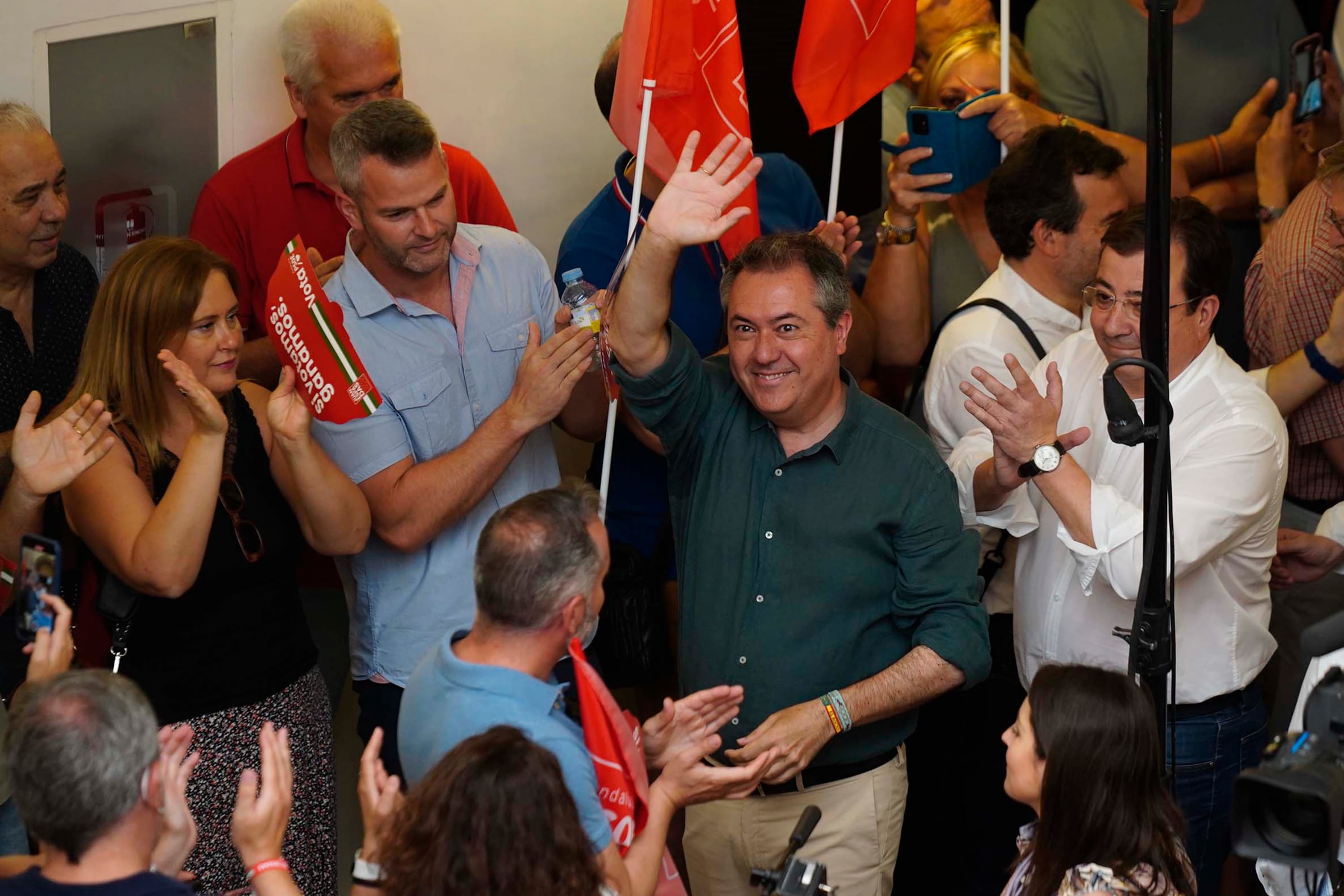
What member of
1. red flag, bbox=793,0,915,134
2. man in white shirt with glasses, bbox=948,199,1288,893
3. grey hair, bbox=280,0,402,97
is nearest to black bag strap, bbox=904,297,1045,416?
man in white shirt with glasses, bbox=948,199,1288,893

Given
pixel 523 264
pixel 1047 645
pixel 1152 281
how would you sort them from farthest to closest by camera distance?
pixel 523 264 → pixel 1047 645 → pixel 1152 281

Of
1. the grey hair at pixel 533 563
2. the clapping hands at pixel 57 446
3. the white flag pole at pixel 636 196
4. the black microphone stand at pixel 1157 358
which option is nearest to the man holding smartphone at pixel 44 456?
the clapping hands at pixel 57 446

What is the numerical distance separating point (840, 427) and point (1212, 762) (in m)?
1.03

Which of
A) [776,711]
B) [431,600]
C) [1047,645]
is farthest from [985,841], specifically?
[431,600]

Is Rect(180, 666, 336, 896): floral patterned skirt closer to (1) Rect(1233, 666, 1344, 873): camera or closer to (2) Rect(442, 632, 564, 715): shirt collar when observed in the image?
(2) Rect(442, 632, 564, 715): shirt collar

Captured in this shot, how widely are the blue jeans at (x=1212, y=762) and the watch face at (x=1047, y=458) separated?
641 mm

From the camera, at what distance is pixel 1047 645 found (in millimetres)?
3135

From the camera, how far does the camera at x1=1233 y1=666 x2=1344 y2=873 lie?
186cm

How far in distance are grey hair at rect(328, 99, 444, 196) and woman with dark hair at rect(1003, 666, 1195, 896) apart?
5.33 feet

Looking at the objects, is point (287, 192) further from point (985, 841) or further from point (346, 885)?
point (985, 841)

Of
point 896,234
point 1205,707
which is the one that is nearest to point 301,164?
point 896,234

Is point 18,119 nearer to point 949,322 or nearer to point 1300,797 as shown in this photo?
point 949,322

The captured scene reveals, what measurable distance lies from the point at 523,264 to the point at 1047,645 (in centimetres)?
141

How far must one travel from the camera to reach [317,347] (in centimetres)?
288
